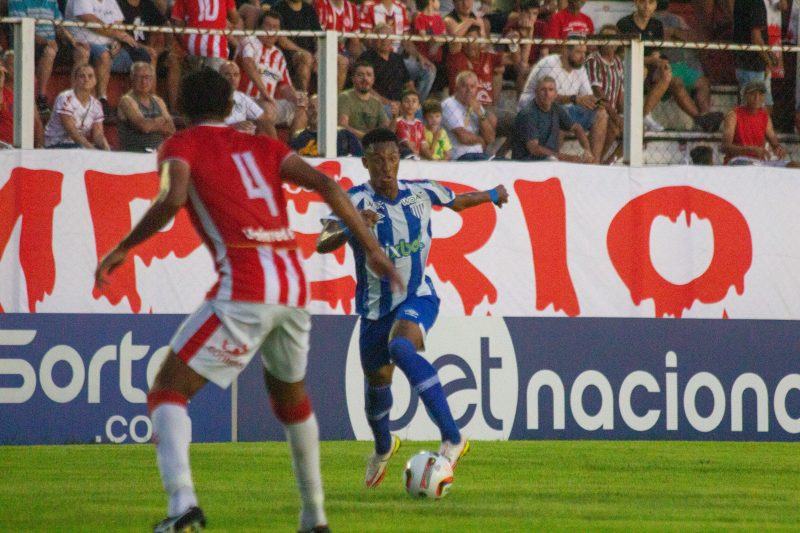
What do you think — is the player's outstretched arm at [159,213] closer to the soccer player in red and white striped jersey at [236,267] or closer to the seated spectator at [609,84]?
the soccer player in red and white striped jersey at [236,267]

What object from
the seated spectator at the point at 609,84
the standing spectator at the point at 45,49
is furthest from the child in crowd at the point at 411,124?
the standing spectator at the point at 45,49

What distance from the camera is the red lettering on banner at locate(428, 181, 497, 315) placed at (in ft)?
45.8

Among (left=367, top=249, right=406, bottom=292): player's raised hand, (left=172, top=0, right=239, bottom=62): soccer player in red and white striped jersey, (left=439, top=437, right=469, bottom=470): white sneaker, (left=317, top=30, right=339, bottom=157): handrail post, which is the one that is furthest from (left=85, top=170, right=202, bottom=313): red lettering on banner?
(left=367, top=249, right=406, bottom=292): player's raised hand

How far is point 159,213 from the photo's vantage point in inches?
236

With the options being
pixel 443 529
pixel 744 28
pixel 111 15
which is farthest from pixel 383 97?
pixel 443 529

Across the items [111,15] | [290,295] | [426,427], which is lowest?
[426,427]

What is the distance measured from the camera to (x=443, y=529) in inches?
275

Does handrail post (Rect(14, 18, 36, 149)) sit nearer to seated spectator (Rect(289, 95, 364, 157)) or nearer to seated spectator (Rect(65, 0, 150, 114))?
seated spectator (Rect(65, 0, 150, 114))

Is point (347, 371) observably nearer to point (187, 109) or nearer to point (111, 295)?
point (111, 295)

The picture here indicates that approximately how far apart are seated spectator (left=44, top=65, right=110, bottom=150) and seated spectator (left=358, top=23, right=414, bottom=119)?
107 inches

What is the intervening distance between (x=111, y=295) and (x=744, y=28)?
7995mm

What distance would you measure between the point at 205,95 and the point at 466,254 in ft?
26.1

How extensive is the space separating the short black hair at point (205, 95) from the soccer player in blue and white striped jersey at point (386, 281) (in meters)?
2.59

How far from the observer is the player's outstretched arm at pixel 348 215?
20.0 ft
